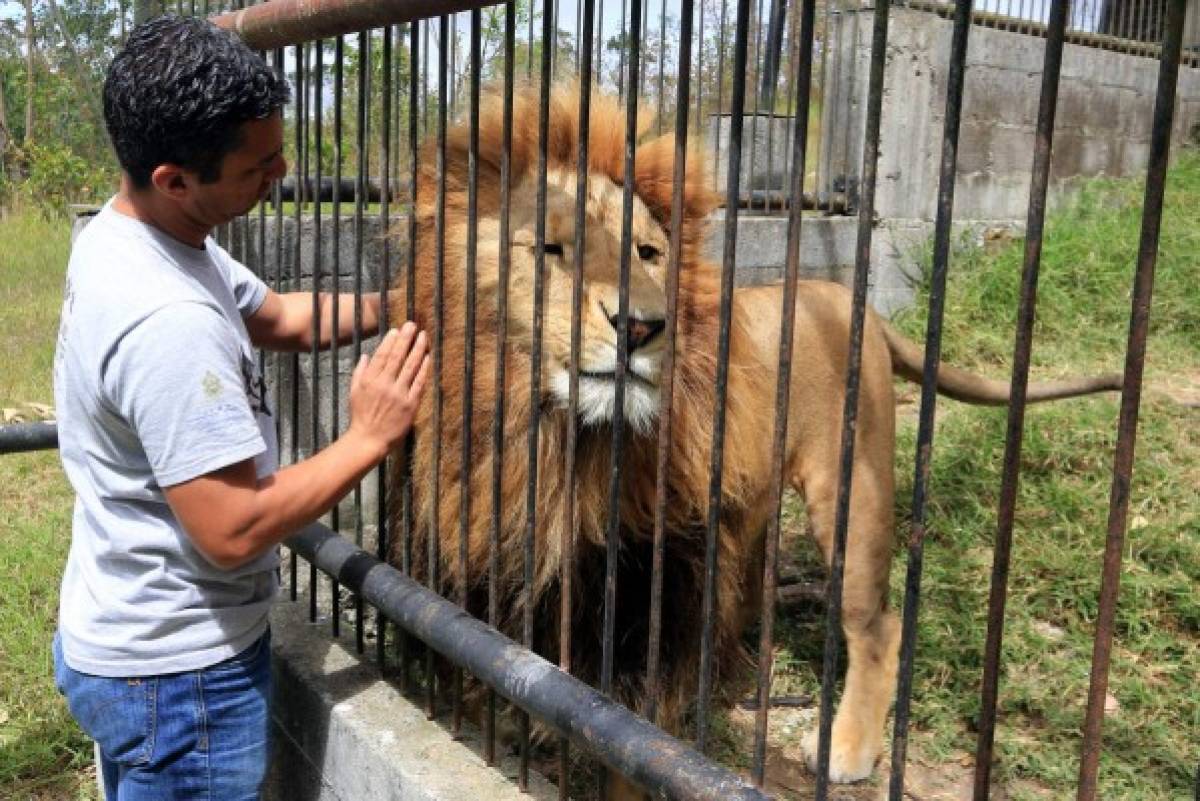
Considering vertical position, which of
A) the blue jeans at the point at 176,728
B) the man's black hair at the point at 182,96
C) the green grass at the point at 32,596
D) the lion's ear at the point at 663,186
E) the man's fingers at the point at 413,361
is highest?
the man's black hair at the point at 182,96

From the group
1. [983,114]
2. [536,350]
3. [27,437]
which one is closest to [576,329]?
[536,350]

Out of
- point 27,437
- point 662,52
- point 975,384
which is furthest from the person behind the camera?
point 662,52

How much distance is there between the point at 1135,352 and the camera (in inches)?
38.1

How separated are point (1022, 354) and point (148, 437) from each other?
3.66 ft

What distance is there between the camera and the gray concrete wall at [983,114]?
6.38m

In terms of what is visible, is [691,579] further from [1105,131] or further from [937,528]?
[1105,131]

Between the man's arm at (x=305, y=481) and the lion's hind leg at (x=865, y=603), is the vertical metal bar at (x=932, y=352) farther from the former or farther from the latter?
the lion's hind leg at (x=865, y=603)

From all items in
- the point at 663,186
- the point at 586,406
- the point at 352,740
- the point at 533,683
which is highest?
the point at 663,186

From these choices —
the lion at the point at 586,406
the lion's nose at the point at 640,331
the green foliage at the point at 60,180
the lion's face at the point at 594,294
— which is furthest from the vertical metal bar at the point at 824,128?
the green foliage at the point at 60,180

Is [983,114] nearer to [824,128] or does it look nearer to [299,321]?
[824,128]

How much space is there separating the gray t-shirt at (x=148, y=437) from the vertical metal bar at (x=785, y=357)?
0.72 metres

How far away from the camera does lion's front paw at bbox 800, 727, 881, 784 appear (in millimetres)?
3018

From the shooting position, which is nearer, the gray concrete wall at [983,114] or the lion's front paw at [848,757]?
the lion's front paw at [848,757]

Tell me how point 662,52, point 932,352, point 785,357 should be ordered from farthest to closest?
1. point 662,52
2. point 785,357
3. point 932,352
